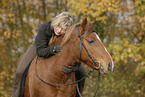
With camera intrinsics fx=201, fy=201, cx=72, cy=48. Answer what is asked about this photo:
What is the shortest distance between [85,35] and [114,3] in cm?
463

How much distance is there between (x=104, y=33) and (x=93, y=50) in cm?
477

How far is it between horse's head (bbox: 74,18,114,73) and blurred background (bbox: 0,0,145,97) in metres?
Result: 2.28

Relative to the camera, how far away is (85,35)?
2.96 m

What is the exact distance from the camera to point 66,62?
3109 millimetres

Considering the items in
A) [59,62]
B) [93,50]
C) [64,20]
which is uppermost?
[64,20]

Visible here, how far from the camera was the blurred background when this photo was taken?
7.07 m

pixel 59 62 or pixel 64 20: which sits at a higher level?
pixel 64 20

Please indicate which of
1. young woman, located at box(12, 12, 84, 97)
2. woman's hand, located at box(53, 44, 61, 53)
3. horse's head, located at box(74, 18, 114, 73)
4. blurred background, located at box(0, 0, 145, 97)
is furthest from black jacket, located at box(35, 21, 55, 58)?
blurred background, located at box(0, 0, 145, 97)

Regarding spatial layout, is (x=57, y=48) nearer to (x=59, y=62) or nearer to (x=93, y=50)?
(x=59, y=62)

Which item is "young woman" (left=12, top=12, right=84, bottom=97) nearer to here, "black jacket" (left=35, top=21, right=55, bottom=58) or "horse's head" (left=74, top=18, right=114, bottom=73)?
"black jacket" (left=35, top=21, right=55, bottom=58)

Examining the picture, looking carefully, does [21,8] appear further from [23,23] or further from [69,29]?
[69,29]

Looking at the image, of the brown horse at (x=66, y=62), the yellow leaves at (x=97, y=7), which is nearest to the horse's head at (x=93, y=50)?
the brown horse at (x=66, y=62)

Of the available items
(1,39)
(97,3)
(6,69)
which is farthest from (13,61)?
(97,3)

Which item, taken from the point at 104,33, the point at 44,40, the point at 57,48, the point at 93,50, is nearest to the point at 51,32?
the point at 44,40
